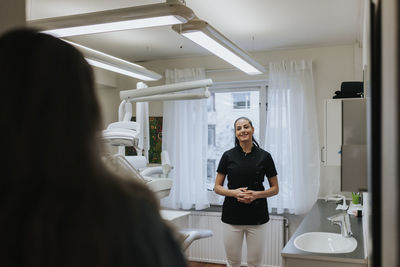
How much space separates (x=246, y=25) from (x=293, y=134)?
1391 millimetres

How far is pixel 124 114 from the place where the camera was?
3.17 m

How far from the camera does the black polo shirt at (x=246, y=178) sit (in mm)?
3271

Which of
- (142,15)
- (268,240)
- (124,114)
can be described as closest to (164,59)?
(124,114)

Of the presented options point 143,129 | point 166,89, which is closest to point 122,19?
point 166,89

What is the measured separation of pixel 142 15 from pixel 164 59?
3.19 m

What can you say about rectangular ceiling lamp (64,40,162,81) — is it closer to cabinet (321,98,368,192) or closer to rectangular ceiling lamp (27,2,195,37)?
rectangular ceiling lamp (27,2,195,37)

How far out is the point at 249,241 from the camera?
3.31m

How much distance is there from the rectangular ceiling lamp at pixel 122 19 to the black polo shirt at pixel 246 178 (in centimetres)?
160

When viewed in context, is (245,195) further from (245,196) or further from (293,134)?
(293,134)

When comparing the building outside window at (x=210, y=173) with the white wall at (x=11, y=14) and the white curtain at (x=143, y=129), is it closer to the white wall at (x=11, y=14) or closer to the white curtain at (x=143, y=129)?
the white curtain at (x=143, y=129)

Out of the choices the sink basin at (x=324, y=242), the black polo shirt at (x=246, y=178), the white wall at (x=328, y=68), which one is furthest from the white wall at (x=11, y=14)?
the white wall at (x=328, y=68)

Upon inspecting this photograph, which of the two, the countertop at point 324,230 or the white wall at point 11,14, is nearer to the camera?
the white wall at point 11,14

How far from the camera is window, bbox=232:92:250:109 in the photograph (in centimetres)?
488

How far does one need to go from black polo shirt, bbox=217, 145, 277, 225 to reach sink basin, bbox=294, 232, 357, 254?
48 cm
